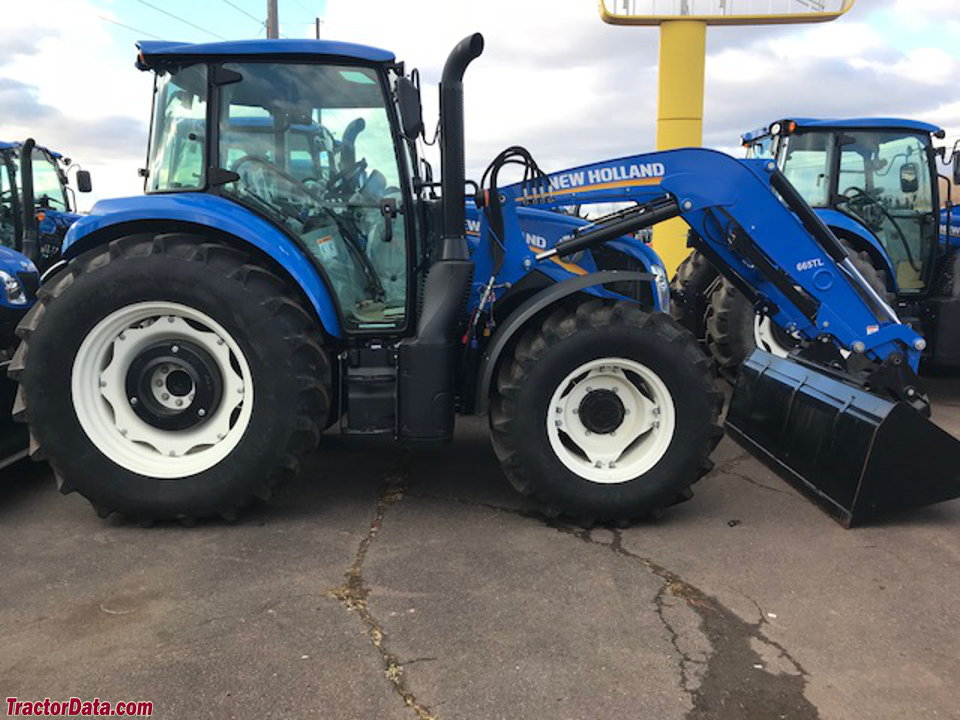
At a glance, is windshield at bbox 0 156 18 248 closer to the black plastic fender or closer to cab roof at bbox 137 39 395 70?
cab roof at bbox 137 39 395 70

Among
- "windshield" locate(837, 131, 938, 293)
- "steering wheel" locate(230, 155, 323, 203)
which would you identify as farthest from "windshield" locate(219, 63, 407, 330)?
"windshield" locate(837, 131, 938, 293)

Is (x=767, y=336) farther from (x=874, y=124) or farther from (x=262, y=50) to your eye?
(x=262, y=50)

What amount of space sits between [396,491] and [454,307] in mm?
1222

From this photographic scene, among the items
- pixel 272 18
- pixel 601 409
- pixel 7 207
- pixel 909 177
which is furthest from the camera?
pixel 272 18

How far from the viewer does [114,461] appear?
362 centimetres

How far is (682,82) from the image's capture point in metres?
10.2

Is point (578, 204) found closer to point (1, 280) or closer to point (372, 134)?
point (372, 134)

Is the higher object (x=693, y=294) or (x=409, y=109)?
(x=409, y=109)

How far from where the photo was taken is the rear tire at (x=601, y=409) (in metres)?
3.65

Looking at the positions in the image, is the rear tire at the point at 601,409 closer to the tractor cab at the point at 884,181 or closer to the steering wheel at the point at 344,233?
the steering wheel at the point at 344,233

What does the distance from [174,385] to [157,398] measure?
107 mm

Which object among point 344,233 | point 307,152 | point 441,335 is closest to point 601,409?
point 441,335

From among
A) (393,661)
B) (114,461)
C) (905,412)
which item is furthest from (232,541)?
(905,412)

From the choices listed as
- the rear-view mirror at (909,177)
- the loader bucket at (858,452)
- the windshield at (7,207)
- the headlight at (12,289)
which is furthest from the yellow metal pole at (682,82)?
the windshield at (7,207)
